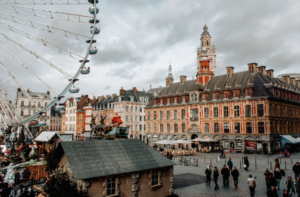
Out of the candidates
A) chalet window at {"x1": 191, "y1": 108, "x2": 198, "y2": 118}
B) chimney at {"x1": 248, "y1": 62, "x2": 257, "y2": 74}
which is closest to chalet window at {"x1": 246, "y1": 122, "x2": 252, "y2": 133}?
chimney at {"x1": 248, "y1": 62, "x2": 257, "y2": 74}

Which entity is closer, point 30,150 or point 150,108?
point 30,150

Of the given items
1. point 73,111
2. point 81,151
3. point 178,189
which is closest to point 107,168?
point 81,151

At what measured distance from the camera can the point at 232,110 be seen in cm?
4381

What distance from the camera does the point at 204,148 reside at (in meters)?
43.0

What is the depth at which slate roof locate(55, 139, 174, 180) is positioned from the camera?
1298 centimetres

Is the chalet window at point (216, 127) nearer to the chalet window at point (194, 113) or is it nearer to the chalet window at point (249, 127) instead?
the chalet window at point (194, 113)

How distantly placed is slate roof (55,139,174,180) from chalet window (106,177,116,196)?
2.06 ft

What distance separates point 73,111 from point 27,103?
1489 centimetres

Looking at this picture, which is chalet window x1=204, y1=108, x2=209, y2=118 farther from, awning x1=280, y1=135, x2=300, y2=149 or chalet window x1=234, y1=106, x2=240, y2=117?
awning x1=280, y1=135, x2=300, y2=149

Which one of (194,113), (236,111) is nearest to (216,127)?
(236,111)

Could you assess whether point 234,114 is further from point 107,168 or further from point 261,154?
point 107,168

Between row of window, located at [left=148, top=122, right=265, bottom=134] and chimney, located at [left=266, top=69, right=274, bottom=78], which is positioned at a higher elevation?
chimney, located at [left=266, top=69, right=274, bottom=78]

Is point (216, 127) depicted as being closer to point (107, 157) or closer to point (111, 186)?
point (107, 157)

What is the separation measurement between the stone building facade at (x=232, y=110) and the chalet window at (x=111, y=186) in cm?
3292
